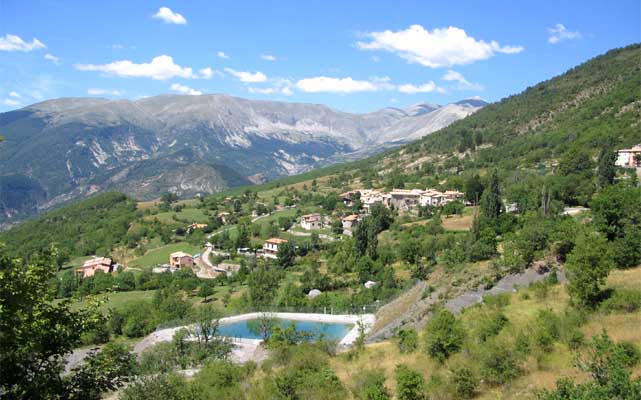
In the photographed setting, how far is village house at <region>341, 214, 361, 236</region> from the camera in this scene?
58.6 meters

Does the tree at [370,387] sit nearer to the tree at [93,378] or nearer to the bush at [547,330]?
the bush at [547,330]

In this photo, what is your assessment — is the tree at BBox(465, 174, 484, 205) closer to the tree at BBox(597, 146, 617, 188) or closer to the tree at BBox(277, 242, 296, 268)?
the tree at BBox(597, 146, 617, 188)

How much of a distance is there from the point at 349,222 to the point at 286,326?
31393 mm

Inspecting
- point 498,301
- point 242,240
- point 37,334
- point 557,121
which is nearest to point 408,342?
point 498,301

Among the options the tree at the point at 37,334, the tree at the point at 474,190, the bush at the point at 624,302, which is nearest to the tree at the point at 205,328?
the bush at the point at 624,302

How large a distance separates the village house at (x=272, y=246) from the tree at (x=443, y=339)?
123 feet

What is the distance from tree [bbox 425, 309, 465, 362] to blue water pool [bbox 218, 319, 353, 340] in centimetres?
1119

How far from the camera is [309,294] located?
120 feet

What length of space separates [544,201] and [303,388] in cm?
2790

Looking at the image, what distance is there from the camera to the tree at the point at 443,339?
619 inches

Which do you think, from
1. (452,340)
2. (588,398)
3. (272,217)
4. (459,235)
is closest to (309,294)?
(459,235)

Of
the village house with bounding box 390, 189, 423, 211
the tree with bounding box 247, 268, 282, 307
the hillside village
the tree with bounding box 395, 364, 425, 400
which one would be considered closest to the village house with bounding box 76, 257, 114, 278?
the hillside village

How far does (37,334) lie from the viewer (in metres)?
6.90

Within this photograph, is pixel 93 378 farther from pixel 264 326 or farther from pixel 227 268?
pixel 227 268
